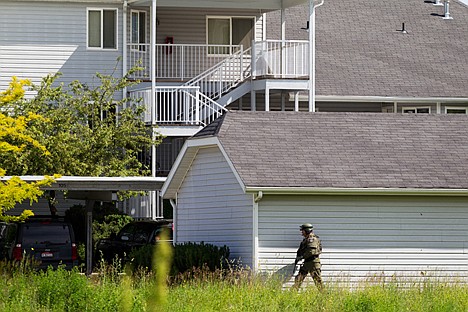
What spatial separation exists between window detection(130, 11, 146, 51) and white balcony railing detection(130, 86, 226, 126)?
232 cm

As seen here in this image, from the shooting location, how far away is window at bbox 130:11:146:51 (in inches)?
1490

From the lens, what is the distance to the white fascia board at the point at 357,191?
2159 cm

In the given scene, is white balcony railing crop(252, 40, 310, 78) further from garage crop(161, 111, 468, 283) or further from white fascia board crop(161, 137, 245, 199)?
garage crop(161, 111, 468, 283)

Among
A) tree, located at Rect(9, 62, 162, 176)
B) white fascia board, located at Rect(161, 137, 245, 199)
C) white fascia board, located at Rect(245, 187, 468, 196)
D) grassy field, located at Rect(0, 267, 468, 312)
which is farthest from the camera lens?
tree, located at Rect(9, 62, 162, 176)

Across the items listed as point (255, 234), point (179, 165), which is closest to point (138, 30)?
point (179, 165)

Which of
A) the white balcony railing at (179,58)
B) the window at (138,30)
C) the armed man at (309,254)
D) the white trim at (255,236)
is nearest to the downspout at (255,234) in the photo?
the white trim at (255,236)

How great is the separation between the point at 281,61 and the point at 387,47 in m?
7.66

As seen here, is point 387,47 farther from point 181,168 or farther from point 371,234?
point 371,234

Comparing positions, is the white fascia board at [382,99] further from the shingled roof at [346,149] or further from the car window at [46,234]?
the car window at [46,234]

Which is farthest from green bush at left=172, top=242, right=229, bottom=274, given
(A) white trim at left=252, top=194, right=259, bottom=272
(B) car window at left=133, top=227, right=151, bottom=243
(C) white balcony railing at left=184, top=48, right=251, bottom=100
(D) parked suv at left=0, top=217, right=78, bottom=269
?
(C) white balcony railing at left=184, top=48, right=251, bottom=100

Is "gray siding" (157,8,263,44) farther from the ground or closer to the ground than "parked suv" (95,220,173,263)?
farther from the ground

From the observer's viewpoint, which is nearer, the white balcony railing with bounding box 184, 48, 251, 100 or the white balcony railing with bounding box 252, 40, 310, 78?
the white balcony railing with bounding box 252, 40, 310, 78

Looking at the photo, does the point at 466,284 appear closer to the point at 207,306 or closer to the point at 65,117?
the point at 207,306

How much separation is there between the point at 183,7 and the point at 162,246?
3310 centimetres
